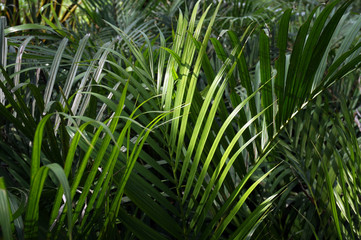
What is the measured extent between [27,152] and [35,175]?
0.48 metres

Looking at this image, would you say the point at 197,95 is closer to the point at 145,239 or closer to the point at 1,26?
the point at 145,239

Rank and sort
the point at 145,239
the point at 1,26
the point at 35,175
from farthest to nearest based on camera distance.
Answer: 1. the point at 1,26
2. the point at 145,239
3. the point at 35,175

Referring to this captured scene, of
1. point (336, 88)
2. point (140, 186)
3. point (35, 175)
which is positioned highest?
point (35, 175)

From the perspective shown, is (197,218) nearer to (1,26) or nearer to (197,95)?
(197,95)

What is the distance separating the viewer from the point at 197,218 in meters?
0.67

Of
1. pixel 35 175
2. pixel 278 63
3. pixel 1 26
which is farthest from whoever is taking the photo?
pixel 1 26

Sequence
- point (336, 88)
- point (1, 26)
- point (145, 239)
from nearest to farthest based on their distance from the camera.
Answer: point (145, 239), point (1, 26), point (336, 88)

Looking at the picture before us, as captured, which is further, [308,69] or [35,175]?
[308,69]

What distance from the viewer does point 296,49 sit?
72 centimetres

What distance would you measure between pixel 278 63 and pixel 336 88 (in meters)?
0.73

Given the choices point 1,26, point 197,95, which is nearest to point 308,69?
point 197,95

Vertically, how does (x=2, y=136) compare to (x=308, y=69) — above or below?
below

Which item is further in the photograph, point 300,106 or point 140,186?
point 300,106

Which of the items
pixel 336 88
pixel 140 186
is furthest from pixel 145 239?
pixel 336 88
